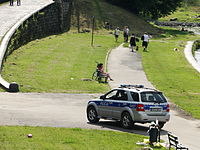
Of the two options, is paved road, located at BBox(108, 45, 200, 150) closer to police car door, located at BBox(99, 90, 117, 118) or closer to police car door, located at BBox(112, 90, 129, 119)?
police car door, located at BBox(112, 90, 129, 119)

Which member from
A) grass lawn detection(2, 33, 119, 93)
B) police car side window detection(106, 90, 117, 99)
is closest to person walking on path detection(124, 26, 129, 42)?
grass lawn detection(2, 33, 119, 93)

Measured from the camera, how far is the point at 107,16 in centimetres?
6794

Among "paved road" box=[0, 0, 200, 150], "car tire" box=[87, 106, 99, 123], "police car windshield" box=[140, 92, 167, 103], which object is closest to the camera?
"paved road" box=[0, 0, 200, 150]

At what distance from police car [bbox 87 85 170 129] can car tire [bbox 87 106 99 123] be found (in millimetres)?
383

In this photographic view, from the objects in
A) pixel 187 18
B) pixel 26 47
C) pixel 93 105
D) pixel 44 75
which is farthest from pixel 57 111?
pixel 187 18

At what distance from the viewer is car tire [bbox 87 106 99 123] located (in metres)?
22.4

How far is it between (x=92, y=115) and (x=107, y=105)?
2.91 ft

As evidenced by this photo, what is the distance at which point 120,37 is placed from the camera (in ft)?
201

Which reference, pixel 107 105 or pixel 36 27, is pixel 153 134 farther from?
pixel 36 27

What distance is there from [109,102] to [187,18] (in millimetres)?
→ 101358

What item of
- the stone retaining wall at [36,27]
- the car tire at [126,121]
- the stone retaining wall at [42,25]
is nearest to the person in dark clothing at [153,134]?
the car tire at [126,121]

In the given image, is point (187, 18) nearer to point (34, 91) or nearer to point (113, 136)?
point (34, 91)

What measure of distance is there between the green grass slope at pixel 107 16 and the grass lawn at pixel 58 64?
25.8 feet

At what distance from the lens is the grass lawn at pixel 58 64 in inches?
1276
